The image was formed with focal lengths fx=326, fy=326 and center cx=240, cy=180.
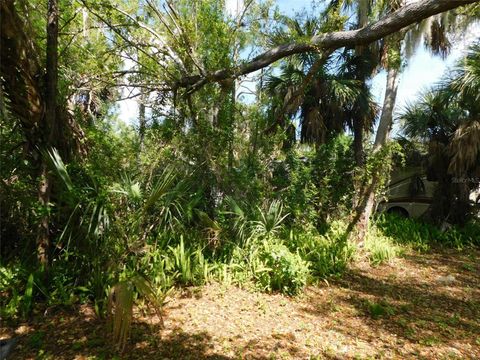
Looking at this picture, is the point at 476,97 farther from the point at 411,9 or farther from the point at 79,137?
the point at 79,137

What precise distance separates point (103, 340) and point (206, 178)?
3.65 meters

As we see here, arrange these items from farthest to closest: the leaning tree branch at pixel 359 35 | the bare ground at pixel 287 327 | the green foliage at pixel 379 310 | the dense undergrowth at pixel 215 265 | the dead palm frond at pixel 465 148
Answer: the dead palm frond at pixel 465 148, the green foliage at pixel 379 310, the dense undergrowth at pixel 215 265, the bare ground at pixel 287 327, the leaning tree branch at pixel 359 35

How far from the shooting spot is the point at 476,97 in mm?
8172

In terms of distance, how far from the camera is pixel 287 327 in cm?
405

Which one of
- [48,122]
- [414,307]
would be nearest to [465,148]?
[414,307]

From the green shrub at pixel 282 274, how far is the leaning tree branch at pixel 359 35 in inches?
113

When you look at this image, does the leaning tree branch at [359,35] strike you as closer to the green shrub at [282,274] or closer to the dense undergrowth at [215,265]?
the dense undergrowth at [215,265]

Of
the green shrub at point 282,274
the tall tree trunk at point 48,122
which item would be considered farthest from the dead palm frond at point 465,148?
the tall tree trunk at point 48,122

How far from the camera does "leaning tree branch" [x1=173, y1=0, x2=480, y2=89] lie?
3124 mm

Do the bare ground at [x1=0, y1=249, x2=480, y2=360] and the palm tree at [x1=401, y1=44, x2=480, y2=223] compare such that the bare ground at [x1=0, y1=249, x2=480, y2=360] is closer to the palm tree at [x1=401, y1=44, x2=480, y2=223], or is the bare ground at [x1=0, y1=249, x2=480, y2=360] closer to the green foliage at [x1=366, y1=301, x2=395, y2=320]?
the green foliage at [x1=366, y1=301, x2=395, y2=320]

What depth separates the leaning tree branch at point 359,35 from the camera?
3.12 meters

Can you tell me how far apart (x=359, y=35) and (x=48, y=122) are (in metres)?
4.02

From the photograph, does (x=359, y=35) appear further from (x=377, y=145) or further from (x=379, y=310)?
(x=377, y=145)

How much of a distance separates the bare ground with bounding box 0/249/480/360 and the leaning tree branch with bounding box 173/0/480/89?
3.28 metres
